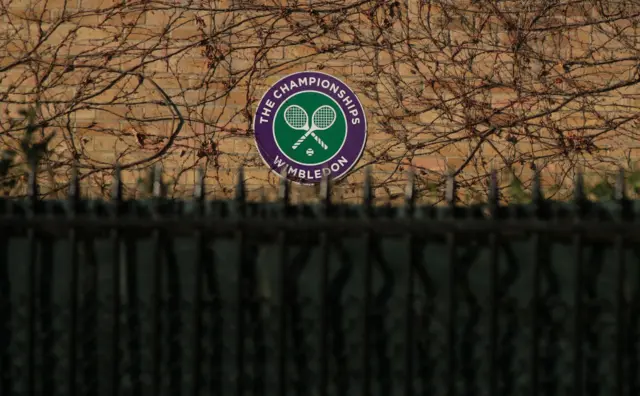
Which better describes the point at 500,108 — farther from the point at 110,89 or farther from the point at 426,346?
the point at 426,346

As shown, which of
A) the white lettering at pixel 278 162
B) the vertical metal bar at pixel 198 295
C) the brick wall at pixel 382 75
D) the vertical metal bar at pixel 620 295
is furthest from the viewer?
the brick wall at pixel 382 75

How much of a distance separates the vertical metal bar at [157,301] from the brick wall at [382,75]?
452 centimetres

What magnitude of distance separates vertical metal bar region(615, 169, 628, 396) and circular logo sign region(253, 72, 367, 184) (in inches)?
176

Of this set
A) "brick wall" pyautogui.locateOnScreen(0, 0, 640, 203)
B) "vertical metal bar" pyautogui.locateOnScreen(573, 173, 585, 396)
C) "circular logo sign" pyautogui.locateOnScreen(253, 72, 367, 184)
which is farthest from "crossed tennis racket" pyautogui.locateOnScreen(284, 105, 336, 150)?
"vertical metal bar" pyautogui.locateOnScreen(573, 173, 585, 396)

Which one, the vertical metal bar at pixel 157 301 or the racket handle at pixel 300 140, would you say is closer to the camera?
the vertical metal bar at pixel 157 301

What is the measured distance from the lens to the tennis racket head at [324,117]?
777 cm

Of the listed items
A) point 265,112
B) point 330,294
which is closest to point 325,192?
point 330,294

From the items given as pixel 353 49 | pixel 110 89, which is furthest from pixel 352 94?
pixel 110 89

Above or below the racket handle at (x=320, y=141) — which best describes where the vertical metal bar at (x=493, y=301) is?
below

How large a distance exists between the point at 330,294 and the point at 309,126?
443cm

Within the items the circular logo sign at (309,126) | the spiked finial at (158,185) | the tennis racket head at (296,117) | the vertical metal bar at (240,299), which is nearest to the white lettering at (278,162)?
the circular logo sign at (309,126)

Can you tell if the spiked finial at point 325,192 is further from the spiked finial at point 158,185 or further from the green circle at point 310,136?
the green circle at point 310,136

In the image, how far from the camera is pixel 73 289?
348 cm

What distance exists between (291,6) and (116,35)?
131 centimetres
